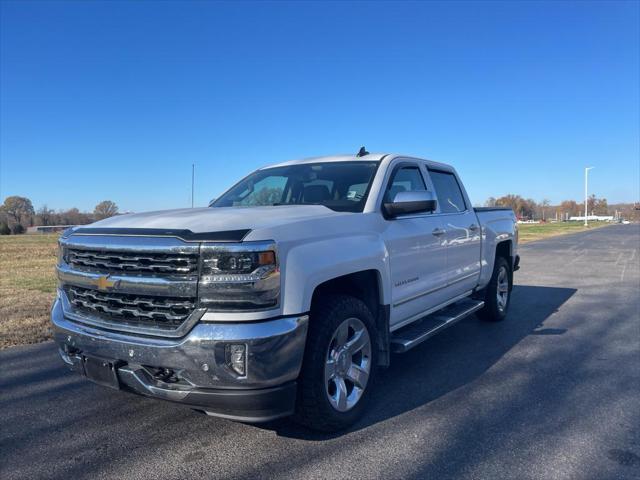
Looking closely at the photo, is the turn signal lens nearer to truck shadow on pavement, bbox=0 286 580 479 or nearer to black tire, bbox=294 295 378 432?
black tire, bbox=294 295 378 432

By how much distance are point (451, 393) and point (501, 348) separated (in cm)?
170

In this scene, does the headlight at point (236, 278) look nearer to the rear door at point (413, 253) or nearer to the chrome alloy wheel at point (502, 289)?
the rear door at point (413, 253)

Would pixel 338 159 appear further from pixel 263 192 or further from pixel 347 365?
pixel 347 365

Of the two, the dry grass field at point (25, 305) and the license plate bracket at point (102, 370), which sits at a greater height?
the license plate bracket at point (102, 370)

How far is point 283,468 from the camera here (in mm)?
2916

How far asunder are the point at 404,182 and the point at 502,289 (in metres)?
3.14

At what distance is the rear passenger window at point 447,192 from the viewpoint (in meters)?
5.32

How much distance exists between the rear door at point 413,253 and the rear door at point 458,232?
23cm

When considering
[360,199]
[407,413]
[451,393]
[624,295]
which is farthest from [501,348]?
[624,295]

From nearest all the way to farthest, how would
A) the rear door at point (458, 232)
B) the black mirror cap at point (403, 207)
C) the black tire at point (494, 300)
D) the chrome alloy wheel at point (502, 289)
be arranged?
the black mirror cap at point (403, 207) → the rear door at point (458, 232) → the black tire at point (494, 300) → the chrome alloy wheel at point (502, 289)

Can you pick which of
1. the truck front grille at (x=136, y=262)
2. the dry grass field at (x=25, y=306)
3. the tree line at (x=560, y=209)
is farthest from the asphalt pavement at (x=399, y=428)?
the tree line at (x=560, y=209)

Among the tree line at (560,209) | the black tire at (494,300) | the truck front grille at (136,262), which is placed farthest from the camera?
the tree line at (560,209)

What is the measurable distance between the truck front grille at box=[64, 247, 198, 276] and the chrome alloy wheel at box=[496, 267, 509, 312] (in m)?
5.05

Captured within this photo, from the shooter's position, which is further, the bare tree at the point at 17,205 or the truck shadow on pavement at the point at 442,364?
the bare tree at the point at 17,205
